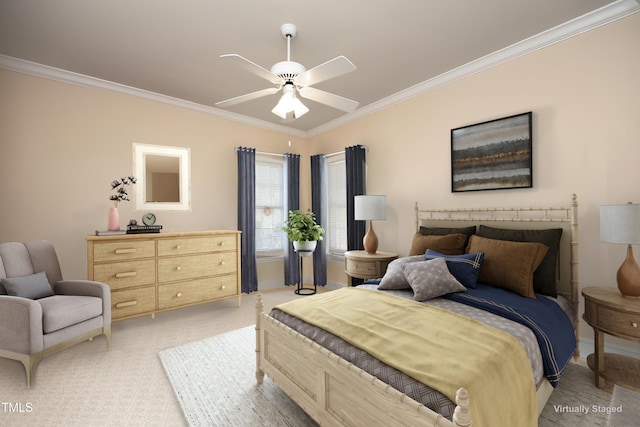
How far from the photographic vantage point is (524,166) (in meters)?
2.96

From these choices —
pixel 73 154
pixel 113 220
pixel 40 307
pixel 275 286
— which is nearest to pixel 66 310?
pixel 40 307

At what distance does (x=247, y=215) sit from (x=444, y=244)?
124 inches

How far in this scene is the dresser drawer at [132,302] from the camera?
3.29 metres

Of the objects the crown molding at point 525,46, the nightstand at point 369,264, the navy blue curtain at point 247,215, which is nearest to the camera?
the crown molding at point 525,46

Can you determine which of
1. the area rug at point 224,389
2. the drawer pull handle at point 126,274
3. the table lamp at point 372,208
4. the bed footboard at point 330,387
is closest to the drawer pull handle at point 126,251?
the drawer pull handle at point 126,274

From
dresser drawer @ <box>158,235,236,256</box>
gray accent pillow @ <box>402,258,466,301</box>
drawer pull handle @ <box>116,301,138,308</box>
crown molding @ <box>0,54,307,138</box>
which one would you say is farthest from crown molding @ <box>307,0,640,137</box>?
drawer pull handle @ <box>116,301,138,308</box>

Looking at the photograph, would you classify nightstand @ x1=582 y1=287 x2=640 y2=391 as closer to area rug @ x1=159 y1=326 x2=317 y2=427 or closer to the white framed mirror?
area rug @ x1=159 y1=326 x2=317 y2=427

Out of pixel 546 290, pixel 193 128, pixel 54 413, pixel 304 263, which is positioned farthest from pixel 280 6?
pixel 304 263

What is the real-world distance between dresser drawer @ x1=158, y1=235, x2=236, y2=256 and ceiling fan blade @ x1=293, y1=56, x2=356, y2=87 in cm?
253

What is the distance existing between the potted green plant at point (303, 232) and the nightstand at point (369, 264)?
1075mm

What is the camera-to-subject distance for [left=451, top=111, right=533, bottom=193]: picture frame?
2.96 m

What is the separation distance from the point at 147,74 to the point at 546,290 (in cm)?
476

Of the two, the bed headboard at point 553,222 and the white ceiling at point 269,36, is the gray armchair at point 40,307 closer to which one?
the white ceiling at point 269,36

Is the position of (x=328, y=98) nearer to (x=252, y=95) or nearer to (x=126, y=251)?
(x=252, y=95)
